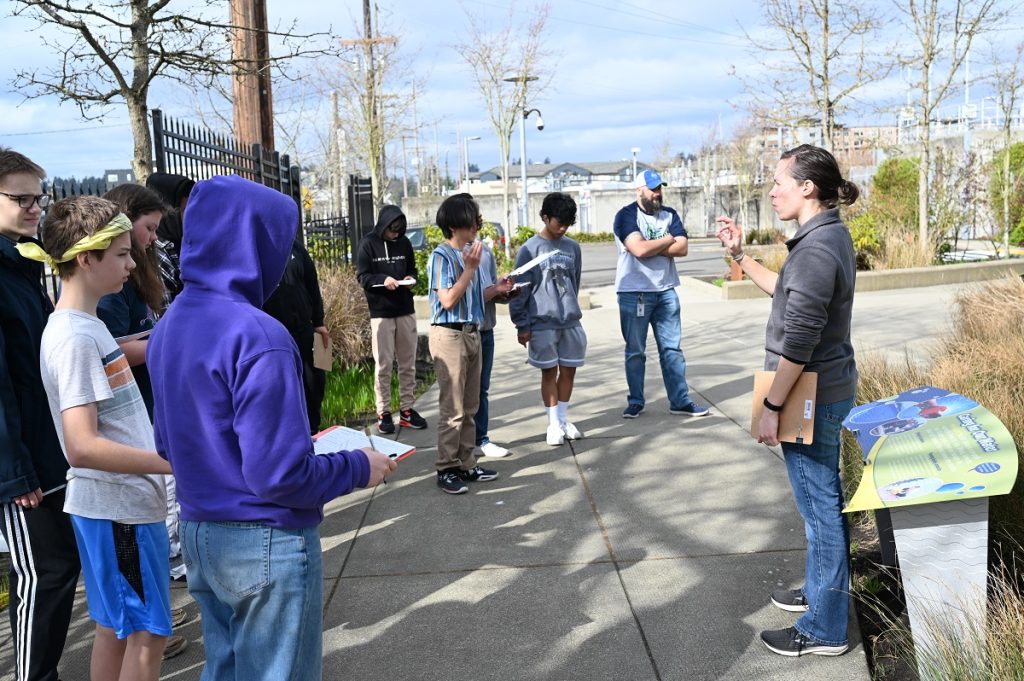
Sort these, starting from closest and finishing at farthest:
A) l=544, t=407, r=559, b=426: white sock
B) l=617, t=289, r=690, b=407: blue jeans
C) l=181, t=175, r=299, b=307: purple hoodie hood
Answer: l=181, t=175, r=299, b=307: purple hoodie hood < l=544, t=407, r=559, b=426: white sock < l=617, t=289, r=690, b=407: blue jeans

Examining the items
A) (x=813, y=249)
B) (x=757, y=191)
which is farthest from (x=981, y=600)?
(x=757, y=191)

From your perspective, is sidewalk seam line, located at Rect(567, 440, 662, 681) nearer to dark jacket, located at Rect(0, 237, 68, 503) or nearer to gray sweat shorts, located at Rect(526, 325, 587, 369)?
gray sweat shorts, located at Rect(526, 325, 587, 369)

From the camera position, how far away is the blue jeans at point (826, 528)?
138 inches

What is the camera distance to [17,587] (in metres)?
3.05

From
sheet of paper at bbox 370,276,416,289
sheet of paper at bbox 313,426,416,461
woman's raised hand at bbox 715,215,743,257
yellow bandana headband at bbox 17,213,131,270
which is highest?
yellow bandana headband at bbox 17,213,131,270

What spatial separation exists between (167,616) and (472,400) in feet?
10.0

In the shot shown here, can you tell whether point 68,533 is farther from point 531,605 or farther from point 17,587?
point 531,605

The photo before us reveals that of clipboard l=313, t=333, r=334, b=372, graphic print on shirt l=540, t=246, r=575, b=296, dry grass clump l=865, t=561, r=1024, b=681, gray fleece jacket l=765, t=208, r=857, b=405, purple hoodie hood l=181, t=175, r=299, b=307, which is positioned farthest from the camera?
graphic print on shirt l=540, t=246, r=575, b=296

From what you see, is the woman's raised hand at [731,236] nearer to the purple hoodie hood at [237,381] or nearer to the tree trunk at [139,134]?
the purple hoodie hood at [237,381]

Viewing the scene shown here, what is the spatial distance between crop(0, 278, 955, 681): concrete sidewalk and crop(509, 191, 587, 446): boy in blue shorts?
0.53 metres

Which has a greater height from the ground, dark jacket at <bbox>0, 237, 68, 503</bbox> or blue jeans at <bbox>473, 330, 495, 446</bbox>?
dark jacket at <bbox>0, 237, 68, 503</bbox>

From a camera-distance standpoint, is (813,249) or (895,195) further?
(895,195)

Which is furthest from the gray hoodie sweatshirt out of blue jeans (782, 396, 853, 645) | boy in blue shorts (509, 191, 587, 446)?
blue jeans (782, 396, 853, 645)

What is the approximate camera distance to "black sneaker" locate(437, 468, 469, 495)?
572 centimetres
